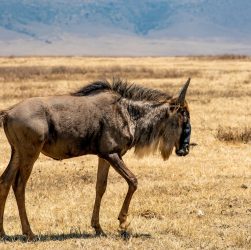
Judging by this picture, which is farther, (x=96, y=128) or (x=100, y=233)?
(x=100, y=233)

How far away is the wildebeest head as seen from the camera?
9.31 meters

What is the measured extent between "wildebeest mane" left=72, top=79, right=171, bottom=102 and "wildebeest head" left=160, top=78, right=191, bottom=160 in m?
0.20

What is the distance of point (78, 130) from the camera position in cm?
873

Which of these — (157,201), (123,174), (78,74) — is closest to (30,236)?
(123,174)

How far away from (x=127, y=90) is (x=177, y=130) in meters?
0.83

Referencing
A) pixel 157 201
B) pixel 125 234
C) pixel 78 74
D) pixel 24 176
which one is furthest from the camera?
pixel 78 74

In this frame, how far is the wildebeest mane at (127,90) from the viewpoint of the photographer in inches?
365

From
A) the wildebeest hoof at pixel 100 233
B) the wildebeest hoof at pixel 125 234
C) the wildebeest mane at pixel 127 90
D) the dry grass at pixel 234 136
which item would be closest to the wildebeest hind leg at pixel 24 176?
the wildebeest hoof at pixel 100 233

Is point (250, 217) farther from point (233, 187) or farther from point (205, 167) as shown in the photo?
point (205, 167)

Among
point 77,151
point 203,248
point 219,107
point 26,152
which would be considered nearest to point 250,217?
point 203,248

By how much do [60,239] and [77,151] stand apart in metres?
1.08

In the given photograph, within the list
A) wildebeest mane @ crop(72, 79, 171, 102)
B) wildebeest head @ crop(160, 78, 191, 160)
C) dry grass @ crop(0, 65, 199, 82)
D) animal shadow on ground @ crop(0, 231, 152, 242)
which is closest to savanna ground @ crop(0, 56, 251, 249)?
animal shadow on ground @ crop(0, 231, 152, 242)

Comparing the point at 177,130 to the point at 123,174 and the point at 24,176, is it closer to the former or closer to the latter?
the point at 123,174

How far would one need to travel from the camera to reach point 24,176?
8633mm
